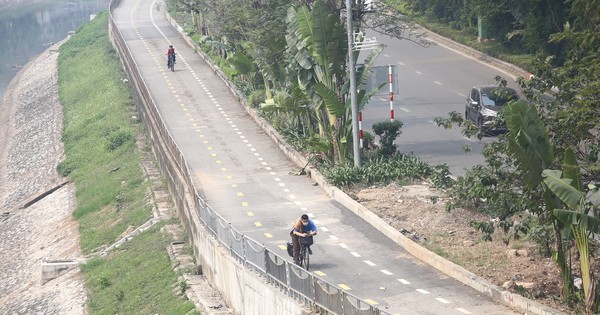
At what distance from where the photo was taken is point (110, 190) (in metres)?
50.3

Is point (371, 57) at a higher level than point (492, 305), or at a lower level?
higher

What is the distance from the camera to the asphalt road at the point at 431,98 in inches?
1630

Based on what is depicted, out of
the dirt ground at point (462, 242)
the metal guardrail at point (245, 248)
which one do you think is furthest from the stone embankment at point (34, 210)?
the dirt ground at point (462, 242)

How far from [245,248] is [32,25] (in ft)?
414

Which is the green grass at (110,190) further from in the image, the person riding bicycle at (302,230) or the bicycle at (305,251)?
the person riding bicycle at (302,230)

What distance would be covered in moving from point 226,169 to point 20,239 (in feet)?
48.3

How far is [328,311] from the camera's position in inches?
842

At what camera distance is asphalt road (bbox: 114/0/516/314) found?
2380 cm

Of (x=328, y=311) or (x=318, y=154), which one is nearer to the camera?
(x=328, y=311)

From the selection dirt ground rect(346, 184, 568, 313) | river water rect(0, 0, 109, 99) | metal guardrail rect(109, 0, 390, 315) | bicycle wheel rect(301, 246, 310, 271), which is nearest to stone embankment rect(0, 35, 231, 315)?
metal guardrail rect(109, 0, 390, 315)

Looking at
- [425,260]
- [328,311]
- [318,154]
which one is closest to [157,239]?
[318,154]

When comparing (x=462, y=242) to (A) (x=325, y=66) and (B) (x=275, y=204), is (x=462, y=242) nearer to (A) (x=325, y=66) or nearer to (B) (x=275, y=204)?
(B) (x=275, y=204)

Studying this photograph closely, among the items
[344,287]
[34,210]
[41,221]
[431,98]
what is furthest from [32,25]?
[344,287]

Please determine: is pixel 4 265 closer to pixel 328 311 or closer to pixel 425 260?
pixel 425 260
